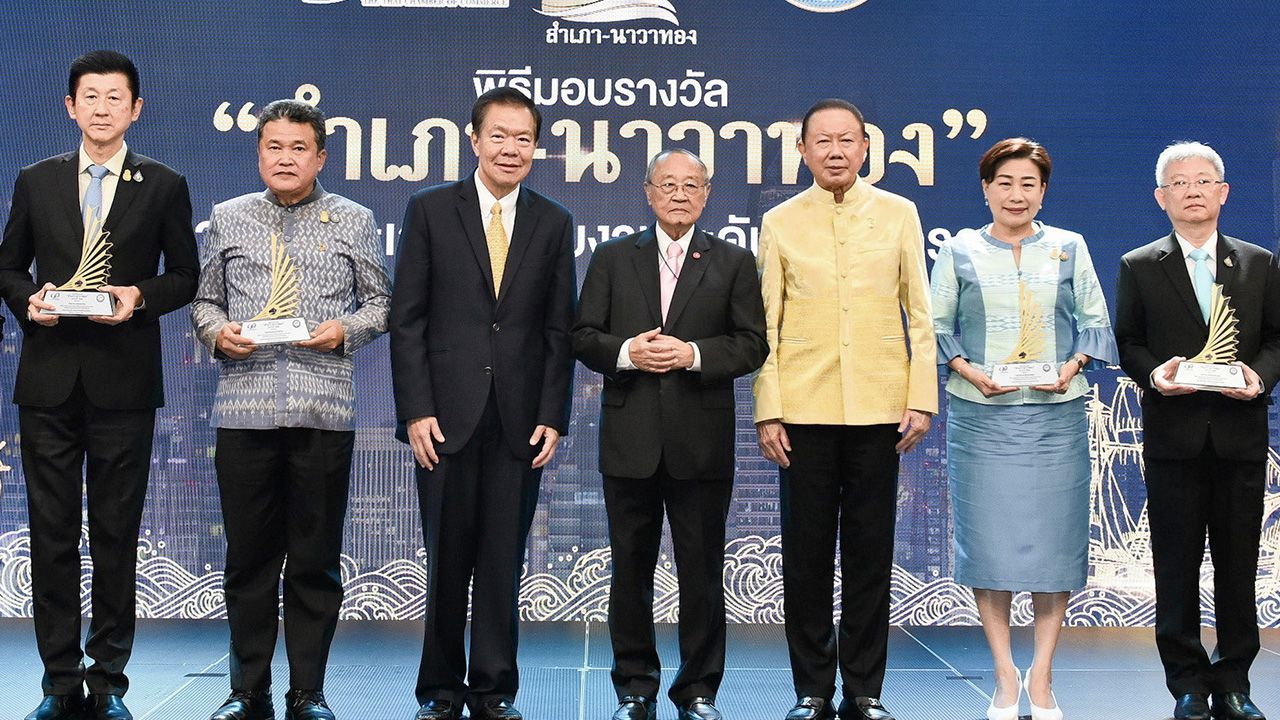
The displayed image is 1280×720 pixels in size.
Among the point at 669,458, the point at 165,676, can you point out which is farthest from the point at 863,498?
the point at 165,676

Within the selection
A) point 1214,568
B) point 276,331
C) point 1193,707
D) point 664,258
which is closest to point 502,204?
point 664,258

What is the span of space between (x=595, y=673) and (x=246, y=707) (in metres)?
1.30

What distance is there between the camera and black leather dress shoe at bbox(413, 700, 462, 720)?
324 centimetres

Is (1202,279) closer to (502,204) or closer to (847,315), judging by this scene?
(847,315)

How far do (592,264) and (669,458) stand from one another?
630 mm

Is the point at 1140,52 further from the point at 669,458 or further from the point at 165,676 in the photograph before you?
the point at 165,676

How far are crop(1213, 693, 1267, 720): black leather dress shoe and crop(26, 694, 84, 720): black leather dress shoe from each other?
3364 millimetres

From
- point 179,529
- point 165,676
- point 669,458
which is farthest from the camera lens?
point 179,529

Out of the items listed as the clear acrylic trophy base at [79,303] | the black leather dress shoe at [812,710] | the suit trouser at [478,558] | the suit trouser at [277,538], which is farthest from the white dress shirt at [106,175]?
the black leather dress shoe at [812,710]

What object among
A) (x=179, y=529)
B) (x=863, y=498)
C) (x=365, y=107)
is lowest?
(x=179, y=529)

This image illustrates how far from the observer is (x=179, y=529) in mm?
4906

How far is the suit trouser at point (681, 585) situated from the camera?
332 cm

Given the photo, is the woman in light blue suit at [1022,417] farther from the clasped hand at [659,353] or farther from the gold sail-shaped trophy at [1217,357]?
the clasped hand at [659,353]

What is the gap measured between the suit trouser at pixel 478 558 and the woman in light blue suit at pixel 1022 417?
4.48 ft
